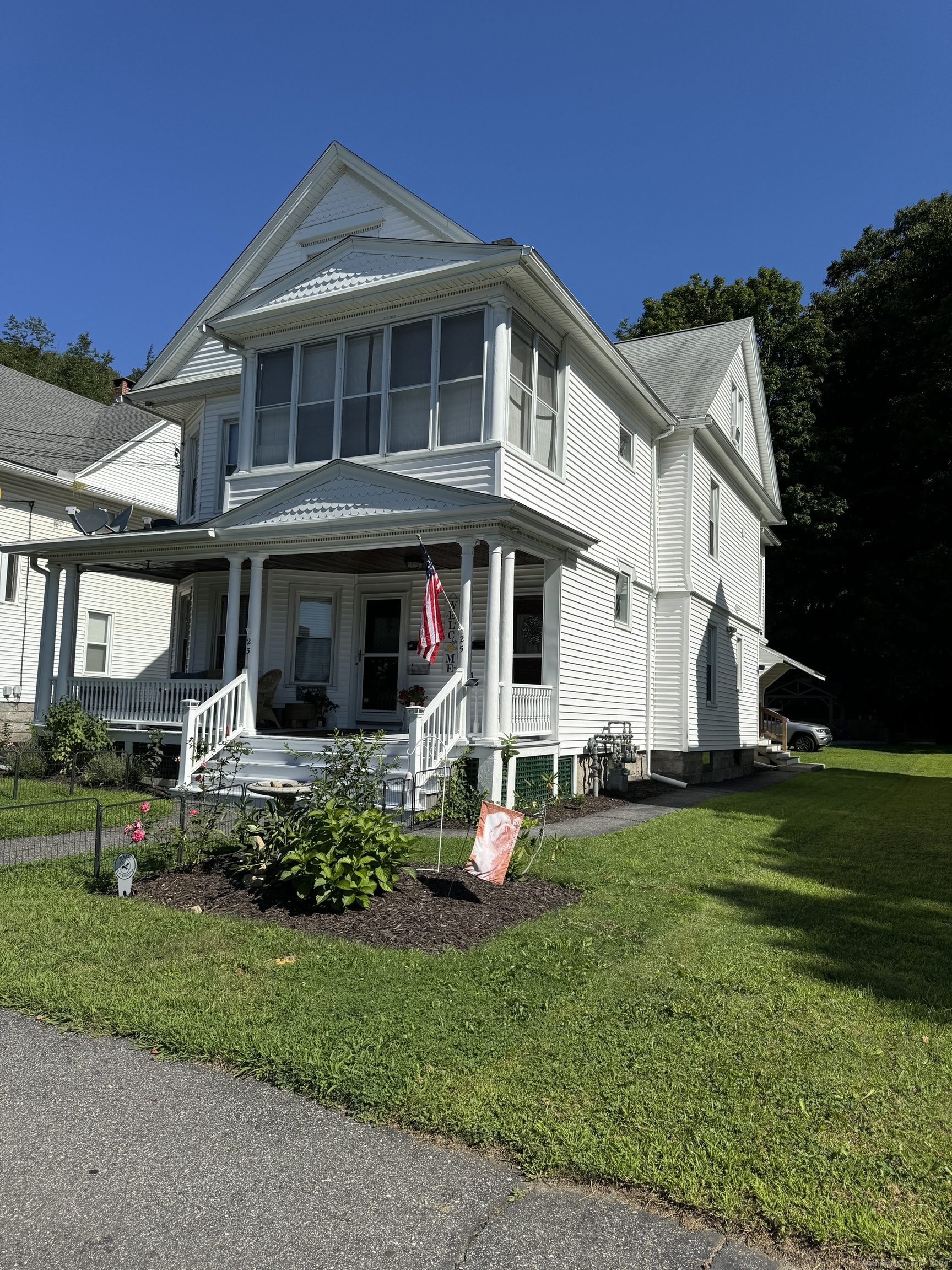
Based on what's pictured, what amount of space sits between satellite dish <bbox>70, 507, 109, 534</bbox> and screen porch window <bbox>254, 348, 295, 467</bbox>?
9.92ft

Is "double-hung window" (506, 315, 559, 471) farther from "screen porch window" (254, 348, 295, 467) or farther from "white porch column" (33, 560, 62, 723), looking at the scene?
"white porch column" (33, 560, 62, 723)

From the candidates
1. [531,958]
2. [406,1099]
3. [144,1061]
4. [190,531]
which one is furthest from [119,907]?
[190,531]

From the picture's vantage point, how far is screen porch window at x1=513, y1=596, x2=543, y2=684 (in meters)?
14.7

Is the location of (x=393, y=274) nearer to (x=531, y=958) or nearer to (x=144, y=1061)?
(x=531, y=958)

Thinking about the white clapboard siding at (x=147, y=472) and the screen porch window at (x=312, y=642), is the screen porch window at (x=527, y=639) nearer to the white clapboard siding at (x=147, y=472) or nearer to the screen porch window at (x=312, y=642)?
the screen porch window at (x=312, y=642)

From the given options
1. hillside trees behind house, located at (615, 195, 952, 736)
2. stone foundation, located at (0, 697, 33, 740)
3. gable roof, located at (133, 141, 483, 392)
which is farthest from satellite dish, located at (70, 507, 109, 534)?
hillside trees behind house, located at (615, 195, 952, 736)

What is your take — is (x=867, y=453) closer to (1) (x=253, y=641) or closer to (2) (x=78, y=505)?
(2) (x=78, y=505)

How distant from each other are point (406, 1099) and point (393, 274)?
11648mm

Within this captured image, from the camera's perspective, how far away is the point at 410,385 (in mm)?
13219

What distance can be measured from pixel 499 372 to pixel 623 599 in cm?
579

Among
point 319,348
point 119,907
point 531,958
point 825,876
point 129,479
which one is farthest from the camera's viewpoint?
point 129,479

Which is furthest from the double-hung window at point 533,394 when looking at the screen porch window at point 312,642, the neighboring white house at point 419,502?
the screen porch window at point 312,642

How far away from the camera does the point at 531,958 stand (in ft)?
18.4

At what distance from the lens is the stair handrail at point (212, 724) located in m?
Result: 12.3
